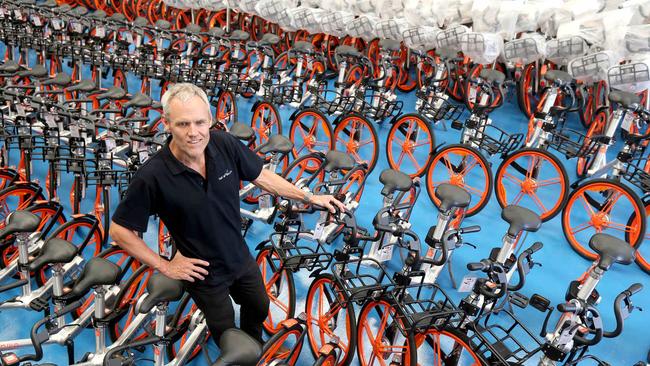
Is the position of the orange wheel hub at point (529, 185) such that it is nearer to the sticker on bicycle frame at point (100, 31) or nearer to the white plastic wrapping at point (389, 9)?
the white plastic wrapping at point (389, 9)

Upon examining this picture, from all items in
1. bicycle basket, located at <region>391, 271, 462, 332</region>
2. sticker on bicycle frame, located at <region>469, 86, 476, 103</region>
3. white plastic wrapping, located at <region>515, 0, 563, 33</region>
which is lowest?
bicycle basket, located at <region>391, 271, 462, 332</region>

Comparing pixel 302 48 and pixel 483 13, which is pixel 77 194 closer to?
pixel 302 48

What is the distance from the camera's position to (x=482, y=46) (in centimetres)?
583

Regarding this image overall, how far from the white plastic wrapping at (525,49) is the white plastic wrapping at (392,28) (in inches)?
52.9

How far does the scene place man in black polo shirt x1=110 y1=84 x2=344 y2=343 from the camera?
198 centimetres

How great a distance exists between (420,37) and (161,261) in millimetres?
5037

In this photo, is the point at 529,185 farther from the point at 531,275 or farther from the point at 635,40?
the point at 635,40

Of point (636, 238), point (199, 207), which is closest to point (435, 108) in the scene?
point (636, 238)

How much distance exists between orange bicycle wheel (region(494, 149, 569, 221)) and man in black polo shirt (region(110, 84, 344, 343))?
2.58 m

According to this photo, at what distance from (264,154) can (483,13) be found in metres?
3.74

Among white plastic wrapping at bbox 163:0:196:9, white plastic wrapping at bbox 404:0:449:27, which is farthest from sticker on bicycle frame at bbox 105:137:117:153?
white plastic wrapping at bbox 163:0:196:9

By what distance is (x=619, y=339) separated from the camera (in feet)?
10.8

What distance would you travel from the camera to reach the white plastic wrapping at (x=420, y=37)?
20.7ft

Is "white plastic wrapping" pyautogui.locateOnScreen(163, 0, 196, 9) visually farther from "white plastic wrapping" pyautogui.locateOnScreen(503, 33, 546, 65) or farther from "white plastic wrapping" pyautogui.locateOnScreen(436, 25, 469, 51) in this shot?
"white plastic wrapping" pyautogui.locateOnScreen(503, 33, 546, 65)
